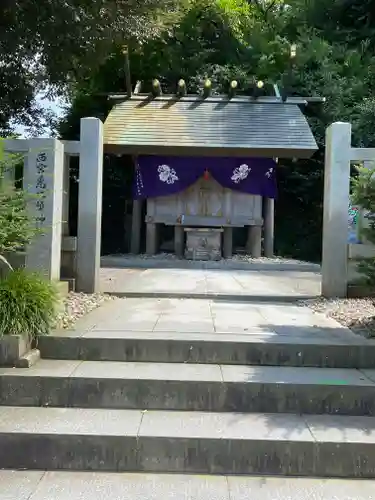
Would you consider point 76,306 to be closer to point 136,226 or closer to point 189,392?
point 189,392

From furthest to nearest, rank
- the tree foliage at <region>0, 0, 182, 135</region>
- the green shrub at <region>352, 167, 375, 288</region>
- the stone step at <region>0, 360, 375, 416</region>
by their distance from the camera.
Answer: the tree foliage at <region>0, 0, 182, 135</region> → the green shrub at <region>352, 167, 375, 288</region> → the stone step at <region>0, 360, 375, 416</region>

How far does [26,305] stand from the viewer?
4.28m

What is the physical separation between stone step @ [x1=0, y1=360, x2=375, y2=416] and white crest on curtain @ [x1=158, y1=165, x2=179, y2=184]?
994cm

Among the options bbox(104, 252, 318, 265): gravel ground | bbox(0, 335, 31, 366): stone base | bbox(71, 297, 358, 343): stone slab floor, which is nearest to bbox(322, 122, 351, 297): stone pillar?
bbox(71, 297, 358, 343): stone slab floor

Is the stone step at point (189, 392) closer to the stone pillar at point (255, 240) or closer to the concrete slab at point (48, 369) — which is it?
the concrete slab at point (48, 369)

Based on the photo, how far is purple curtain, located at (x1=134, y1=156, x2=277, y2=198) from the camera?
43.7ft

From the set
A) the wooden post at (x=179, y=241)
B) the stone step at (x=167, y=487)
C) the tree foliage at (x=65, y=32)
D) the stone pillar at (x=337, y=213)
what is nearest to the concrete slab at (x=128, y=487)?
the stone step at (x=167, y=487)

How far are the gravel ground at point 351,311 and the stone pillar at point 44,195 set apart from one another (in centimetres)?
351

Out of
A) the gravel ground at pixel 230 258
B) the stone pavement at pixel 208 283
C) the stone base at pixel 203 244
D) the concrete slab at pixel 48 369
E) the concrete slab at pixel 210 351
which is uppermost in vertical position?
the stone base at pixel 203 244

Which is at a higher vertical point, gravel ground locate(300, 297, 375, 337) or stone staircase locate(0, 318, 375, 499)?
gravel ground locate(300, 297, 375, 337)

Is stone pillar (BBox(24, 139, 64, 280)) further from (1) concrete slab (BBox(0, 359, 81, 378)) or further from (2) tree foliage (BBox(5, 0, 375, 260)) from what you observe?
(2) tree foliage (BBox(5, 0, 375, 260))

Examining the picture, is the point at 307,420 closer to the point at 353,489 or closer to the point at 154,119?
the point at 353,489

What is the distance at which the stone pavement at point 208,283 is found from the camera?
7191 mm

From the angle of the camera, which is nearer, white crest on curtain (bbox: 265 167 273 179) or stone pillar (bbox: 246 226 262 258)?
white crest on curtain (bbox: 265 167 273 179)
